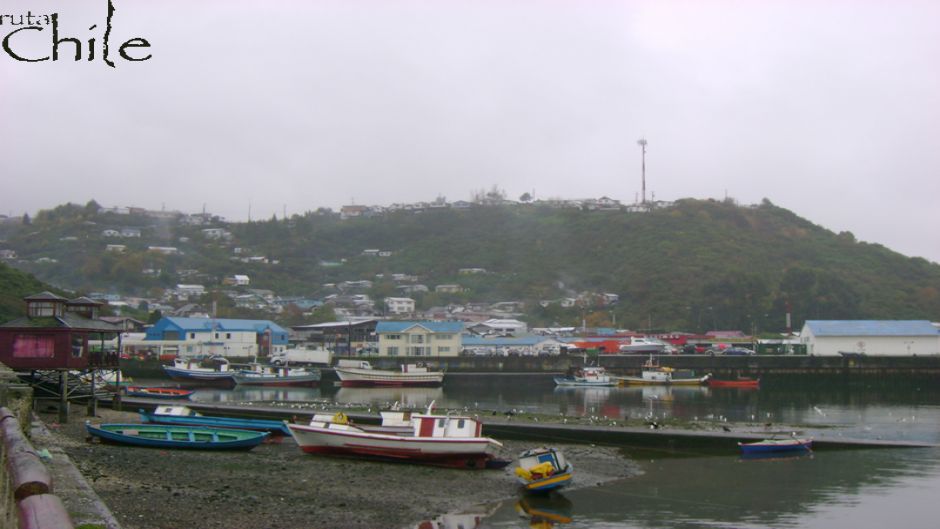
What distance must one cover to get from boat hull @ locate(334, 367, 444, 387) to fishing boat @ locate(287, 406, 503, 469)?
3695 centimetres

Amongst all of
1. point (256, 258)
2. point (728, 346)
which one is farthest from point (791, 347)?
point (256, 258)

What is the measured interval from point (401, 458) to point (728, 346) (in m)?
60.6

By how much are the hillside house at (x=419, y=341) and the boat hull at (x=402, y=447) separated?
51284mm

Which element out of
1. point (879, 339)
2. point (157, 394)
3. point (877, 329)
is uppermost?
point (877, 329)

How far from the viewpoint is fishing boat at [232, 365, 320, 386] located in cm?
5712

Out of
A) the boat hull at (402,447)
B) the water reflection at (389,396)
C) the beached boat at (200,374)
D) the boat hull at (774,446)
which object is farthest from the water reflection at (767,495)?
the beached boat at (200,374)

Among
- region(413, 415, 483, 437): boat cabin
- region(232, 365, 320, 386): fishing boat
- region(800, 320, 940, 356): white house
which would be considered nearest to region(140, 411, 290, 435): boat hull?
region(413, 415, 483, 437): boat cabin

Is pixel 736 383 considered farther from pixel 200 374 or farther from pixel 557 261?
pixel 557 261

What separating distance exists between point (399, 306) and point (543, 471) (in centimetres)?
9543

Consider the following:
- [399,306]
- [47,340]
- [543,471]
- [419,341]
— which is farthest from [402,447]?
[399,306]

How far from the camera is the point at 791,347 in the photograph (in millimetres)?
71000

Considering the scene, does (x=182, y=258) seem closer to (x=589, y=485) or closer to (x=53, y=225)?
(x=53, y=225)

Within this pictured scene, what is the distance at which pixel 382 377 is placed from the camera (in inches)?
2324

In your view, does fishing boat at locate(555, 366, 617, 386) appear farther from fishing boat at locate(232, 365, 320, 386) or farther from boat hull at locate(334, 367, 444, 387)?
fishing boat at locate(232, 365, 320, 386)
